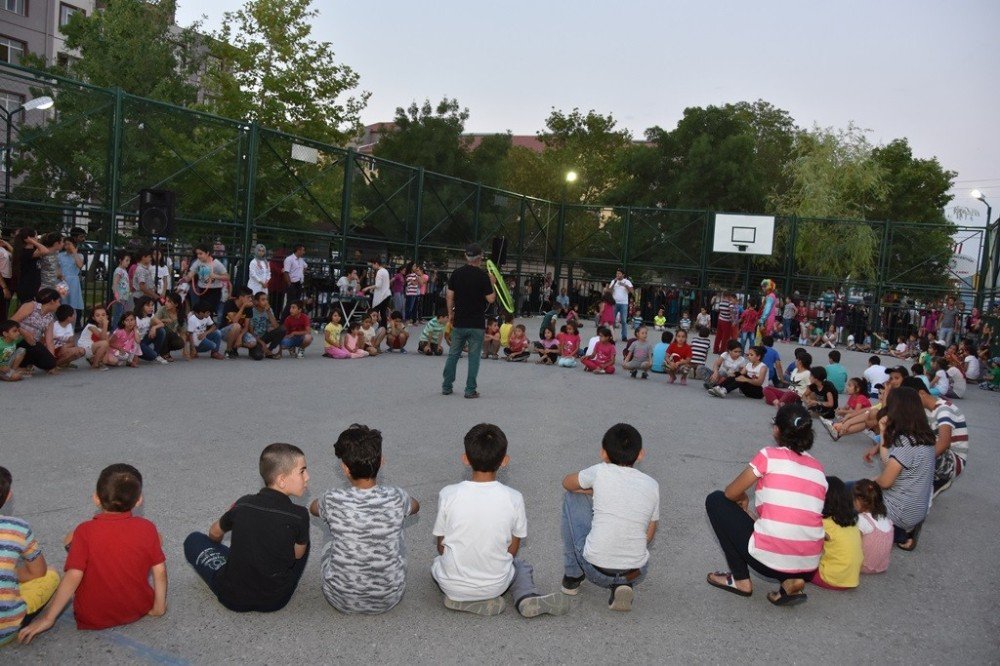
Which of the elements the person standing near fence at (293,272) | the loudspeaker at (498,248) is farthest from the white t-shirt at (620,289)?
the person standing near fence at (293,272)

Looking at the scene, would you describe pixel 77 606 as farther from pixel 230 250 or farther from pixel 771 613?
pixel 230 250

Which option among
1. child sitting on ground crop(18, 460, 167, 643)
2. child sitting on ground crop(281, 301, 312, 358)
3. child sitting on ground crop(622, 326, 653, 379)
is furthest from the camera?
child sitting on ground crop(622, 326, 653, 379)

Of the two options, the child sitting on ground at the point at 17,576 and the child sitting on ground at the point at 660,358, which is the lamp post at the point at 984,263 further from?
the child sitting on ground at the point at 17,576

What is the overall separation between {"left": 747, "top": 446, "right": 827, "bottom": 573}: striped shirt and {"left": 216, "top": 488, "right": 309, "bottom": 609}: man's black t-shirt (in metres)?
2.30

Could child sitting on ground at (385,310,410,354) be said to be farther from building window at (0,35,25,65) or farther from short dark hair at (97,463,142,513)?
building window at (0,35,25,65)

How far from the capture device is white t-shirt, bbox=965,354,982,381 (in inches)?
677

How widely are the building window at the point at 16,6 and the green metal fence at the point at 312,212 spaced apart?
7059 mm

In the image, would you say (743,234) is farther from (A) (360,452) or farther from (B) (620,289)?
(A) (360,452)

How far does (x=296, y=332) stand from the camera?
1375cm

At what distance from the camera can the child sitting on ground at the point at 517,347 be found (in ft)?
50.8

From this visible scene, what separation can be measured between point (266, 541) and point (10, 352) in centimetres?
706

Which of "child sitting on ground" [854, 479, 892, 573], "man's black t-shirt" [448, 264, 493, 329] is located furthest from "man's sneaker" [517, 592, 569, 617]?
"man's black t-shirt" [448, 264, 493, 329]

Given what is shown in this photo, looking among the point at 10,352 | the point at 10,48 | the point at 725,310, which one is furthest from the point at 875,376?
the point at 10,48

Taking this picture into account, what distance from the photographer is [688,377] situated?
1492 centimetres
